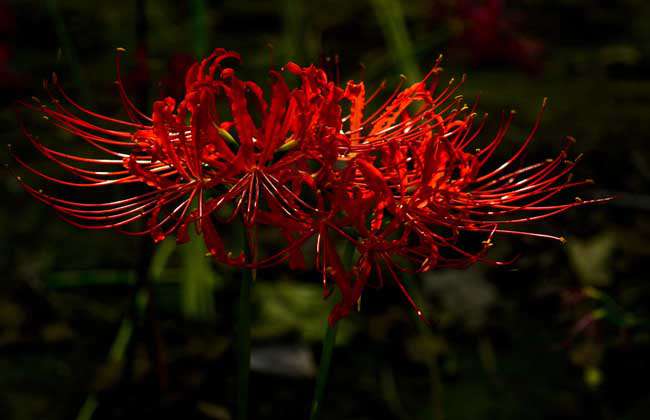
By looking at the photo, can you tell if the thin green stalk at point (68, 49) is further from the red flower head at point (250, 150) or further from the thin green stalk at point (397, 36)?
the thin green stalk at point (397, 36)

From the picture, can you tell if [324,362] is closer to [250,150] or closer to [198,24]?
[250,150]

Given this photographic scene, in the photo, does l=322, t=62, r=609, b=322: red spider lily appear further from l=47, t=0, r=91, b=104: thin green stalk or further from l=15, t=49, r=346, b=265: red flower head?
l=47, t=0, r=91, b=104: thin green stalk

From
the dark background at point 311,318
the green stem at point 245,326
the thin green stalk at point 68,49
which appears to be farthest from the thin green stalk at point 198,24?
the green stem at point 245,326

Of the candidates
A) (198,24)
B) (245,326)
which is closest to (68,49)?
(198,24)

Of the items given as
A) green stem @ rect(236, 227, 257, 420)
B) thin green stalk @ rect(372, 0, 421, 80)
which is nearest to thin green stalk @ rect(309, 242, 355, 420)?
green stem @ rect(236, 227, 257, 420)

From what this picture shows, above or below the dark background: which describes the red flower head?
above

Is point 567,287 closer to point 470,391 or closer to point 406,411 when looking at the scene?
point 470,391
